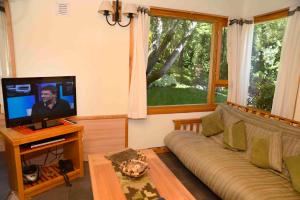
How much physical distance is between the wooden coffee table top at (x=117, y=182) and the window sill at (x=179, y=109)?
45.6 inches

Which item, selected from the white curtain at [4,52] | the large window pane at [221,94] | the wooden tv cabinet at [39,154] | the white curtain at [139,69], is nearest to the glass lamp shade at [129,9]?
the white curtain at [139,69]

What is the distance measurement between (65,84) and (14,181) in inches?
43.9

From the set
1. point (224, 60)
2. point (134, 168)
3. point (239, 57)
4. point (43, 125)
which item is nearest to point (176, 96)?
point (224, 60)

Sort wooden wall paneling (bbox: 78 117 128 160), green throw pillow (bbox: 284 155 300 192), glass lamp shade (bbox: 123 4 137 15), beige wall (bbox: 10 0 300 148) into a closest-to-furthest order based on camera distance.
Answer: 1. green throw pillow (bbox: 284 155 300 192)
2. beige wall (bbox: 10 0 300 148)
3. glass lamp shade (bbox: 123 4 137 15)
4. wooden wall paneling (bbox: 78 117 128 160)

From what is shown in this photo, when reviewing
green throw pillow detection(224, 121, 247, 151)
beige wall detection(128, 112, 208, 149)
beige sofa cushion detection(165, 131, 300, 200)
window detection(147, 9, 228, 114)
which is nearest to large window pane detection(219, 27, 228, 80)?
window detection(147, 9, 228, 114)

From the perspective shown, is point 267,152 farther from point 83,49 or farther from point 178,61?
point 83,49

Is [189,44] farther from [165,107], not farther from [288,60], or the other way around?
[288,60]

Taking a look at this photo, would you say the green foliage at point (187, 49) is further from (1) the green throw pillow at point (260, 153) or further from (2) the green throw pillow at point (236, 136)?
(1) the green throw pillow at point (260, 153)

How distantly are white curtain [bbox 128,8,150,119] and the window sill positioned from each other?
22 cm

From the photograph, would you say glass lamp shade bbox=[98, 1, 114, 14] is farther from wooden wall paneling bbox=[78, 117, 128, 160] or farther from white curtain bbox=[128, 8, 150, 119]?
wooden wall paneling bbox=[78, 117, 128, 160]

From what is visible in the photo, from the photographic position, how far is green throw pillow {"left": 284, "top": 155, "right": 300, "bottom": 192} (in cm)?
175

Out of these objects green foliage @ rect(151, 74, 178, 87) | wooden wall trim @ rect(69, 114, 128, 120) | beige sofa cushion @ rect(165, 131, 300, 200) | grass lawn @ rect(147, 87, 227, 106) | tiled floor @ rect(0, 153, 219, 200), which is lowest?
tiled floor @ rect(0, 153, 219, 200)

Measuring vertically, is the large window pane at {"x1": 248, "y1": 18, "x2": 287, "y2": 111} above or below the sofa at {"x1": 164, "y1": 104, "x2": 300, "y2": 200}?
above

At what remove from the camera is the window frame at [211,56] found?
3092mm
